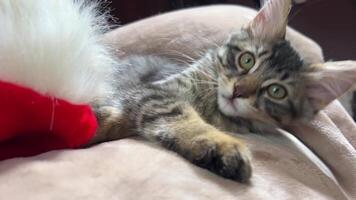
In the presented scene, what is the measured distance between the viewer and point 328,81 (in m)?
1.19

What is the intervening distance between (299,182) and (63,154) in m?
0.41

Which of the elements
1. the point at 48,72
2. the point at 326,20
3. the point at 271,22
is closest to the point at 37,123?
the point at 48,72

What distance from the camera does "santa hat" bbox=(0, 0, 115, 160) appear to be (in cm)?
71

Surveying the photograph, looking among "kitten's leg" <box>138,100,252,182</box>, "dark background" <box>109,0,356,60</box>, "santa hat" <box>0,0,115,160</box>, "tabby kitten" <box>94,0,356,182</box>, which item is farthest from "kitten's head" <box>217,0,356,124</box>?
"dark background" <box>109,0,356,60</box>

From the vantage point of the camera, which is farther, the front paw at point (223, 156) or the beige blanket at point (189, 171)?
the front paw at point (223, 156)

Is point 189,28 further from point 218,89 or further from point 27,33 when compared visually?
point 27,33

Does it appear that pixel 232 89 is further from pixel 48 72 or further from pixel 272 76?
pixel 48 72

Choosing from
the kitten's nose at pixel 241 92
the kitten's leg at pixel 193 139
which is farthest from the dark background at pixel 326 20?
the kitten's leg at pixel 193 139

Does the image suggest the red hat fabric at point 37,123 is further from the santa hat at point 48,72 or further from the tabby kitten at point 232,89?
the tabby kitten at point 232,89

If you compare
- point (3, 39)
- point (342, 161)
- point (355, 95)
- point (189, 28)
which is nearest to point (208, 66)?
point (189, 28)

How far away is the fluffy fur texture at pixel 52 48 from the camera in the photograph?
2.29 ft

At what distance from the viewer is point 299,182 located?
3.07ft

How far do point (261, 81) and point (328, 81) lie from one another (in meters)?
0.16

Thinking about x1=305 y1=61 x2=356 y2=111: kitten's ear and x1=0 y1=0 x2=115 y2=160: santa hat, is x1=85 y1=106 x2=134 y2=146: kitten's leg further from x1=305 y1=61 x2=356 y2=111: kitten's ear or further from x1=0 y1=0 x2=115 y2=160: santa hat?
x1=305 y1=61 x2=356 y2=111: kitten's ear
